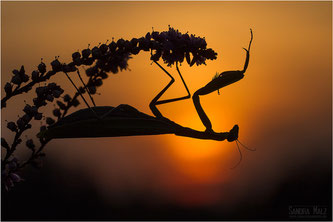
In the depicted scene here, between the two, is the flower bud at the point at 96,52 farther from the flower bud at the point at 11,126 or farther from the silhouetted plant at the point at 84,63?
the flower bud at the point at 11,126

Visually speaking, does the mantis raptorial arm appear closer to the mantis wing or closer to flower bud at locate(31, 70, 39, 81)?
the mantis wing

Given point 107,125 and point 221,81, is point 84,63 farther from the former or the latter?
point 221,81

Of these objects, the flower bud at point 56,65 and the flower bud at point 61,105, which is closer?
the flower bud at point 56,65

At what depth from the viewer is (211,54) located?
120 inches

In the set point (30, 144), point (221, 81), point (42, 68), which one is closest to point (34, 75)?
point (42, 68)

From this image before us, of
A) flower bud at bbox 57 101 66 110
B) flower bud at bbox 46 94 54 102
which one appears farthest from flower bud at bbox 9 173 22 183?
flower bud at bbox 57 101 66 110

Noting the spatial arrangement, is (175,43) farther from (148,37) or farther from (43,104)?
(43,104)

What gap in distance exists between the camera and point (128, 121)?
330 cm

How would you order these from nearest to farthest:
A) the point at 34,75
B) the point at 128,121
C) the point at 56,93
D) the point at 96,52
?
1. the point at 56,93
2. the point at 34,75
3. the point at 96,52
4. the point at 128,121

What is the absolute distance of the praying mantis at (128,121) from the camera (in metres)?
3.05

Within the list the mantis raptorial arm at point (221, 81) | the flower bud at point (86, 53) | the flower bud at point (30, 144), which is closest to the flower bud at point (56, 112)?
the flower bud at point (30, 144)

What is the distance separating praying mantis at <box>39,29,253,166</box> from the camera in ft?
10.0

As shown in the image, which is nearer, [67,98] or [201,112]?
[67,98]

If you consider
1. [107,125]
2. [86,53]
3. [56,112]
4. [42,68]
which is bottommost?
[107,125]
